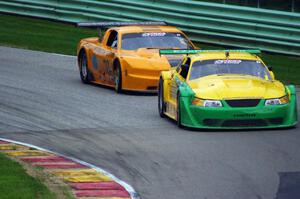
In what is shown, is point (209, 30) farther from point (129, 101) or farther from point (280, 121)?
point (280, 121)

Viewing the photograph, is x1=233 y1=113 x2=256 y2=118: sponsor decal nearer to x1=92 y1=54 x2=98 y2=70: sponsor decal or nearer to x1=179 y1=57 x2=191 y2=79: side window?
x1=179 y1=57 x2=191 y2=79: side window

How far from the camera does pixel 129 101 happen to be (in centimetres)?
1928

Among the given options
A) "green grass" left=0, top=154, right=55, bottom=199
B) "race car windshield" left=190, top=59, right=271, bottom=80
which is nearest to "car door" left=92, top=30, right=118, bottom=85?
"race car windshield" left=190, top=59, right=271, bottom=80

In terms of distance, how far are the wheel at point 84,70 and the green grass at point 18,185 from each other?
1023 cm

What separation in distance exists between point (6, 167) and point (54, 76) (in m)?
11.1

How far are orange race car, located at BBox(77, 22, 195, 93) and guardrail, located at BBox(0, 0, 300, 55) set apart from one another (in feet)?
13.7

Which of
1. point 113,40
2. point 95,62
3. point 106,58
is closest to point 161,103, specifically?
point 106,58

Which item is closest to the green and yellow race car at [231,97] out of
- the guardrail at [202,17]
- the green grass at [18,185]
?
the green grass at [18,185]

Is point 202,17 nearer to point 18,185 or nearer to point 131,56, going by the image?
point 131,56

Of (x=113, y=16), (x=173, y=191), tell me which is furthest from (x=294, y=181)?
(x=113, y=16)

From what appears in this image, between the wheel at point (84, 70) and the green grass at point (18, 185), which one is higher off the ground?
the green grass at point (18, 185)

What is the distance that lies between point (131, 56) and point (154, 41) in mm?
902

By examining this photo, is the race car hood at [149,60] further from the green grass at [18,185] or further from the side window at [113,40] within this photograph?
the green grass at [18,185]

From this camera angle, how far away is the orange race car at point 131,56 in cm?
2009
